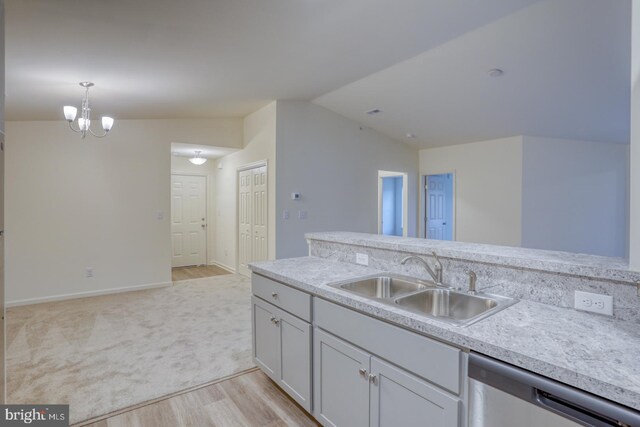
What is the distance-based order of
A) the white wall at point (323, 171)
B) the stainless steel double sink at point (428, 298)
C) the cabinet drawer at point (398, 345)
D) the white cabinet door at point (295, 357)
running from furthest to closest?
1. the white wall at point (323, 171)
2. the white cabinet door at point (295, 357)
3. the stainless steel double sink at point (428, 298)
4. the cabinet drawer at point (398, 345)

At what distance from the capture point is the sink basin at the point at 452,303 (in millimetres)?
1604

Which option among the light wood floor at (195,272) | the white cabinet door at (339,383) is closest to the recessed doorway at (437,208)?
the light wood floor at (195,272)

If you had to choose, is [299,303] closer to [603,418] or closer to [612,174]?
[603,418]

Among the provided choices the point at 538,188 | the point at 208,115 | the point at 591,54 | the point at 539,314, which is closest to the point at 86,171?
the point at 208,115

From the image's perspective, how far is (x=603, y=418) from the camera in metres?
0.91

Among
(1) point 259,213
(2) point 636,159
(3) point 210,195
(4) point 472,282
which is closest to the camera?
(2) point 636,159

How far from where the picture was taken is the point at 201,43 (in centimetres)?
253

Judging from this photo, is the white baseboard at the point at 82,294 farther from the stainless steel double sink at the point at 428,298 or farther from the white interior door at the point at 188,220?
the stainless steel double sink at the point at 428,298

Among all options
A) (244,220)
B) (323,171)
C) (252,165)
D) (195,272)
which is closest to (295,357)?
(323,171)

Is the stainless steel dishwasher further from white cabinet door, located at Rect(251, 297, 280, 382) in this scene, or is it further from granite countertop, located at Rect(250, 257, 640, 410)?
white cabinet door, located at Rect(251, 297, 280, 382)

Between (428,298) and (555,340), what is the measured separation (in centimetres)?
72

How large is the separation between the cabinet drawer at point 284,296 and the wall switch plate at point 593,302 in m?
1.26

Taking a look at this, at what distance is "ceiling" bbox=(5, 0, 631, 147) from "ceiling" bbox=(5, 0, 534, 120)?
0.01 metres

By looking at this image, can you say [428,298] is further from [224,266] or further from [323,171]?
[224,266]
